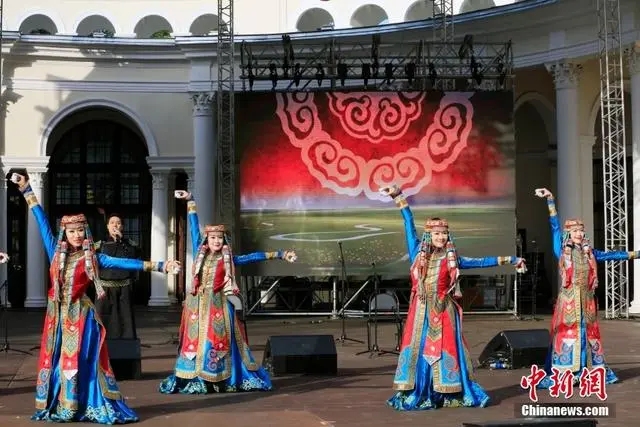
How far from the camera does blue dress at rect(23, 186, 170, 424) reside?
34.5 ft

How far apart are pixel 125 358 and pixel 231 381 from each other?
2097 mm

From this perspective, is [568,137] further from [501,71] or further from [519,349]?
[519,349]

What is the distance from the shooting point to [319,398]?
1284 centimetres

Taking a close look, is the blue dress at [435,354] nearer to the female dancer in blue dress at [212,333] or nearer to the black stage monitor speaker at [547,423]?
the female dancer in blue dress at [212,333]

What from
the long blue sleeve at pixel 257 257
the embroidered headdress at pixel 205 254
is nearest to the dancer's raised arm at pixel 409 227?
the long blue sleeve at pixel 257 257

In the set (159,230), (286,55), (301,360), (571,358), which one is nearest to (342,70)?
(286,55)

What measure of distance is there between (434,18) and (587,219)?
19.3 ft

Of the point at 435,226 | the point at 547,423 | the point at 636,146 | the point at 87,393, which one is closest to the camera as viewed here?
the point at 547,423

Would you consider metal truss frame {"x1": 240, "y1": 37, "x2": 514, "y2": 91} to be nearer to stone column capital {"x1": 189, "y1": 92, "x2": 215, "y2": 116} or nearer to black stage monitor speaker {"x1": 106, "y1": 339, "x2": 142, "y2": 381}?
stone column capital {"x1": 189, "y1": 92, "x2": 215, "y2": 116}

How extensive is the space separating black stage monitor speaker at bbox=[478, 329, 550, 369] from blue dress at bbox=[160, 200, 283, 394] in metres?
3.62

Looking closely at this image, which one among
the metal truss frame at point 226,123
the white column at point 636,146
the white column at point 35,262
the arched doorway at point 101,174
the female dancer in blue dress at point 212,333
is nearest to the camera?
the female dancer in blue dress at point 212,333

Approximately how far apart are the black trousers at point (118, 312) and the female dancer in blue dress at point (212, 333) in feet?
9.78

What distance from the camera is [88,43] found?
32656mm

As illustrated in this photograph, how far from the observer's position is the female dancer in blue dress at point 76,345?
1052cm
